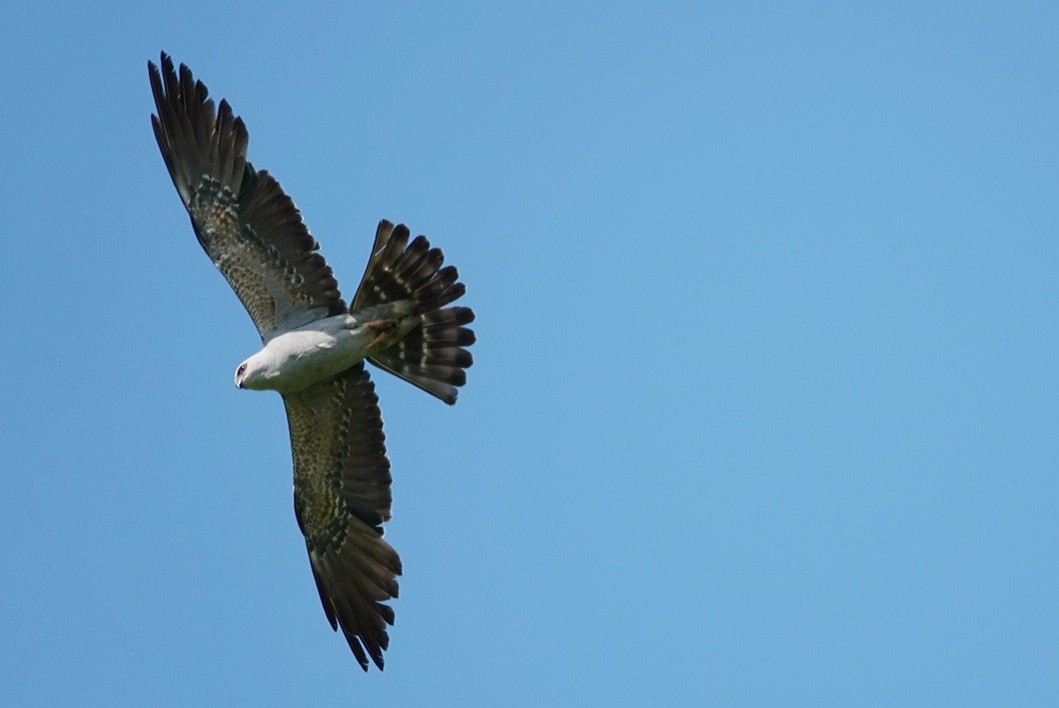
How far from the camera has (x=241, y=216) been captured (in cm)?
1243

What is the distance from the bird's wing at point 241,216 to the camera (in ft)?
40.7

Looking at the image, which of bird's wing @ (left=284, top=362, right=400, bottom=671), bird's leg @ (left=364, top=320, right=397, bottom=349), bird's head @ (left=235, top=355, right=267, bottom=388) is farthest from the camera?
bird's wing @ (left=284, top=362, right=400, bottom=671)

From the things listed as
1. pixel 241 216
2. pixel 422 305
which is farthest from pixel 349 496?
pixel 241 216

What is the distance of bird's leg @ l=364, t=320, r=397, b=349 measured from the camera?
1260cm

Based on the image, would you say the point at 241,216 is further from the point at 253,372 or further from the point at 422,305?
the point at 422,305

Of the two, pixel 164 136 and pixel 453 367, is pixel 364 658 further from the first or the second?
pixel 164 136

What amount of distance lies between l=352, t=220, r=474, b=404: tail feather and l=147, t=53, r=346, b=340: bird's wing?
42cm

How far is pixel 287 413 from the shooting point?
13.1 meters

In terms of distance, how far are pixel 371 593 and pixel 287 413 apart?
180cm

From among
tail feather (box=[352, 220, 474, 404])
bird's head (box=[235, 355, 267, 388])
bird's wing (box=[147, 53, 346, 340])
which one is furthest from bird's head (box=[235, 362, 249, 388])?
tail feather (box=[352, 220, 474, 404])

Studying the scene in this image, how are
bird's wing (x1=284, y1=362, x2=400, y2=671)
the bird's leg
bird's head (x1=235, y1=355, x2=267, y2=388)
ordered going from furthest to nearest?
bird's wing (x1=284, y1=362, x2=400, y2=671) < the bird's leg < bird's head (x1=235, y1=355, x2=267, y2=388)

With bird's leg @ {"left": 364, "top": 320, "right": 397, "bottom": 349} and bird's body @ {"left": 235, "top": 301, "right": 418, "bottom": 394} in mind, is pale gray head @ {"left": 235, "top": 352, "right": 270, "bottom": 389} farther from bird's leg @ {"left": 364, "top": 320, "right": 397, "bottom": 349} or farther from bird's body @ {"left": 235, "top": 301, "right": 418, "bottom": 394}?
bird's leg @ {"left": 364, "top": 320, "right": 397, "bottom": 349}

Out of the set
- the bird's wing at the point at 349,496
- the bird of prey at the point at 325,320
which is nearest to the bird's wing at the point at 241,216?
the bird of prey at the point at 325,320

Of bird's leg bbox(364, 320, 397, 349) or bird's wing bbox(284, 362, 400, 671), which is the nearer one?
bird's leg bbox(364, 320, 397, 349)
